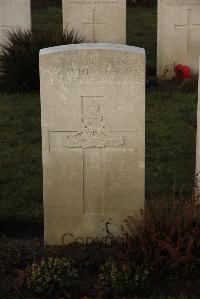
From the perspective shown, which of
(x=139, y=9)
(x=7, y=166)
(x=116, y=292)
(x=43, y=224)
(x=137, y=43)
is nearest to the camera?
(x=116, y=292)

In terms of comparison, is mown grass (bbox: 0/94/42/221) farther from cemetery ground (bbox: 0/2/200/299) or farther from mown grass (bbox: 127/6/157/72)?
mown grass (bbox: 127/6/157/72)

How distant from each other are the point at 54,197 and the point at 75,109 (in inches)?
27.5

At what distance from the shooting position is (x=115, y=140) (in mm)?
5109

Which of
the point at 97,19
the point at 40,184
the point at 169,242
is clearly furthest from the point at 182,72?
the point at 169,242

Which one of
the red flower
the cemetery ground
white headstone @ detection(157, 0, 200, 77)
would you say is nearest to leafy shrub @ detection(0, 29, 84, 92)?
the cemetery ground

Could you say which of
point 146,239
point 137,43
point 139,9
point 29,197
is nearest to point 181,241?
point 146,239

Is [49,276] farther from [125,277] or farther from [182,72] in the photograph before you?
[182,72]

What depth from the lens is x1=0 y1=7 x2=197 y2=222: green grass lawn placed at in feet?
20.8

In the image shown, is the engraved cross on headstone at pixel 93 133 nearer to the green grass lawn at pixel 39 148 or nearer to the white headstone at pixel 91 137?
the white headstone at pixel 91 137

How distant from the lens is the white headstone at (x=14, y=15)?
1102 centimetres

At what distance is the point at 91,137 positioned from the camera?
5.11 m

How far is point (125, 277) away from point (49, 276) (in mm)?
495

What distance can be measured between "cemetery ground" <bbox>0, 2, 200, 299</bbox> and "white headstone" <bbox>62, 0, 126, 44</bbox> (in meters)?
1.01

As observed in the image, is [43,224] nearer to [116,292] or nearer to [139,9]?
[116,292]
